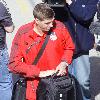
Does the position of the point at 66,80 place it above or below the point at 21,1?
above

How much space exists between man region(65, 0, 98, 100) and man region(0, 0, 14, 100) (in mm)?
802

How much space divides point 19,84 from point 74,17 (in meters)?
1.21

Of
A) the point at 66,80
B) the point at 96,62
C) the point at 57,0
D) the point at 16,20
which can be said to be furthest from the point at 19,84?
the point at 16,20

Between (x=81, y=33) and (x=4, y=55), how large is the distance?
1022 mm

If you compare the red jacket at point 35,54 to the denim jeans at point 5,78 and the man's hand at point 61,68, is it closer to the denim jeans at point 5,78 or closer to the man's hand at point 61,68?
the man's hand at point 61,68

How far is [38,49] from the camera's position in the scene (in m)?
4.76

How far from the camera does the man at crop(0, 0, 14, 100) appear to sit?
5.02 metres

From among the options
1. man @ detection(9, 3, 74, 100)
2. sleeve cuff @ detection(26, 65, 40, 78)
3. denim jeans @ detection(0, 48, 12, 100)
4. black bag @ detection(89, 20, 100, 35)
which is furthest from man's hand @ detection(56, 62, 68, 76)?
black bag @ detection(89, 20, 100, 35)

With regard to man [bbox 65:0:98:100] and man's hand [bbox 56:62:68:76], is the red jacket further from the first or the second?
man [bbox 65:0:98:100]

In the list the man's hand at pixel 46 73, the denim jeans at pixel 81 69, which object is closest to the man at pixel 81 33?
the denim jeans at pixel 81 69

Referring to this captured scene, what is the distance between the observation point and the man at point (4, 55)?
502cm

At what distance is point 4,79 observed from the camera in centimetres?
545

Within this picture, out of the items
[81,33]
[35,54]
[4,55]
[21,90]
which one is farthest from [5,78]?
[81,33]

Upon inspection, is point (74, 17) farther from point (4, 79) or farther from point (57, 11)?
point (4, 79)
